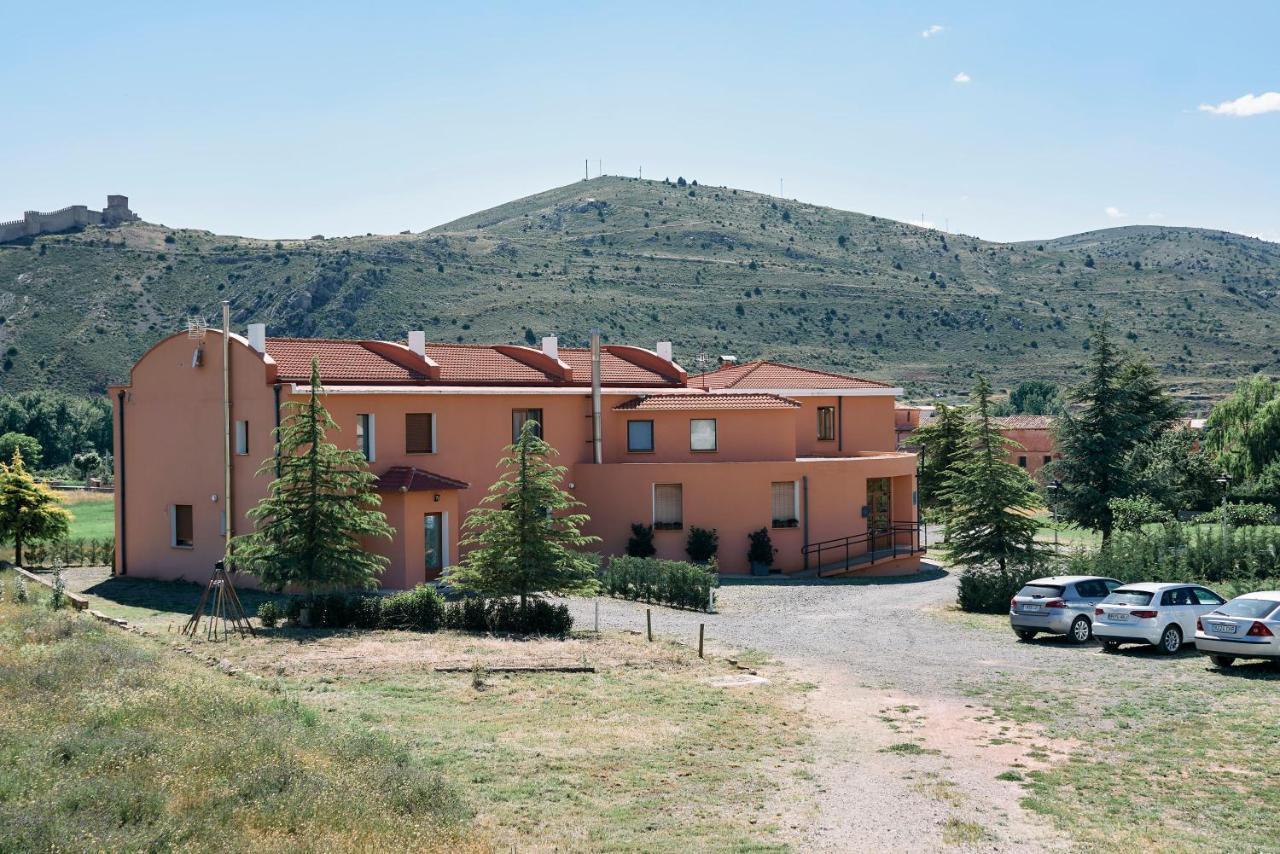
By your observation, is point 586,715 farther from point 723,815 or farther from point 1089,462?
point 1089,462

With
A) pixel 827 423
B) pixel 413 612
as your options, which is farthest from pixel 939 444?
pixel 413 612

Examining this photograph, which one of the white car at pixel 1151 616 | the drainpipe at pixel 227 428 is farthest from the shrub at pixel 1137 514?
the drainpipe at pixel 227 428

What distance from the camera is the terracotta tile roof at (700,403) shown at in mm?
39531

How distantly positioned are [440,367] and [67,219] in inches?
4264

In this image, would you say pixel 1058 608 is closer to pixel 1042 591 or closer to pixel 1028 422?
pixel 1042 591

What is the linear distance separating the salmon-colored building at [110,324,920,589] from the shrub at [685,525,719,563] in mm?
444

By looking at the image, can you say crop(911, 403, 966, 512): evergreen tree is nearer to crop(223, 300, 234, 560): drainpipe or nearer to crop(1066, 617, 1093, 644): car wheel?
crop(1066, 617, 1093, 644): car wheel

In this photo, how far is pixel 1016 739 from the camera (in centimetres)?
1530

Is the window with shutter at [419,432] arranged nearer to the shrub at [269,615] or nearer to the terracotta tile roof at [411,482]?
the terracotta tile roof at [411,482]

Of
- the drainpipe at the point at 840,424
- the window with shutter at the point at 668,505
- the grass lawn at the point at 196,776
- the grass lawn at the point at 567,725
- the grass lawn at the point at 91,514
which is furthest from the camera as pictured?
the grass lawn at the point at 91,514

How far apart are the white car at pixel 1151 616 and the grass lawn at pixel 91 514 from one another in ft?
117

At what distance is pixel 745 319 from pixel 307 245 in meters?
50.0

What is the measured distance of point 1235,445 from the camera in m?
58.1

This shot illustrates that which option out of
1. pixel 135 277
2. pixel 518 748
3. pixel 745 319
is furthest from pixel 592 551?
pixel 135 277
